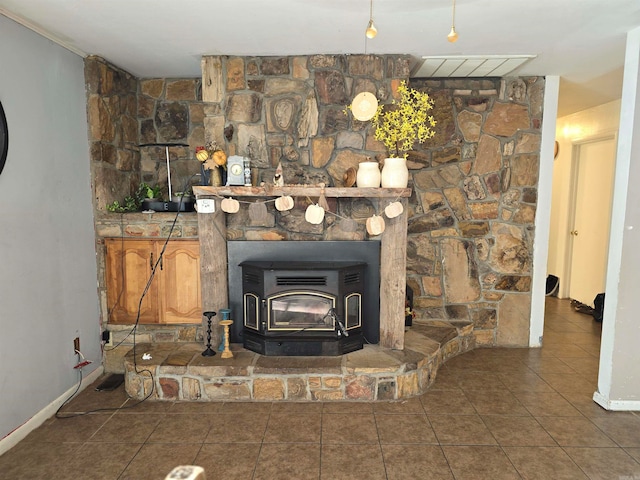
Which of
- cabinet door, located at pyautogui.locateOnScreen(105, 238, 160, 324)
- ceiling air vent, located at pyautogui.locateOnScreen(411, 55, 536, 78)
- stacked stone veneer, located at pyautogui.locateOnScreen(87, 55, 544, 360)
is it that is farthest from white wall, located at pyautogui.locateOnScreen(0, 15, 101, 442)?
ceiling air vent, located at pyautogui.locateOnScreen(411, 55, 536, 78)

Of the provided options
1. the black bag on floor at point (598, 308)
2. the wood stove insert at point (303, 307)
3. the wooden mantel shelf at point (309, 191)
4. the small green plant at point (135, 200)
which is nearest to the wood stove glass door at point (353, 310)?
the wood stove insert at point (303, 307)

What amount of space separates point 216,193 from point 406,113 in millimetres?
1401

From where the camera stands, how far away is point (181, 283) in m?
3.31

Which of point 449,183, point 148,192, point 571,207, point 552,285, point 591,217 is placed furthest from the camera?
point 552,285

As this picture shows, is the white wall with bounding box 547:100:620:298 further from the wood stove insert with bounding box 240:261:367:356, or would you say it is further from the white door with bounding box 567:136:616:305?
the wood stove insert with bounding box 240:261:367:356

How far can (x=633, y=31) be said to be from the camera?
2.54m

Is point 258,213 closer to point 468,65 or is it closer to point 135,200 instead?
point 135,200

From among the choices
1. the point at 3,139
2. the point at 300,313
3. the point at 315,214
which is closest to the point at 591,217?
the point at 315,214

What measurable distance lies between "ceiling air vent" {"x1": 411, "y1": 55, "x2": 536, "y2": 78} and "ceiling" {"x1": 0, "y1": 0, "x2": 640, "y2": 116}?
0.23 ft

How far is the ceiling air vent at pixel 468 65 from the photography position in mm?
3090

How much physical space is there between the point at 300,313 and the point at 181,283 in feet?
3.31

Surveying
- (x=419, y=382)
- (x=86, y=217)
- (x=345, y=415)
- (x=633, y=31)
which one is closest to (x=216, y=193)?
(x=86, y=217)

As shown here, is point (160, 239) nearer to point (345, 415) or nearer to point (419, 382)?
point (345, 415)

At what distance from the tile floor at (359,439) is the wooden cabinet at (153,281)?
0.64 metres
